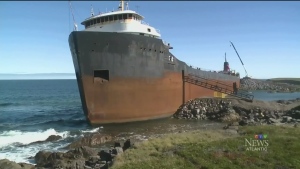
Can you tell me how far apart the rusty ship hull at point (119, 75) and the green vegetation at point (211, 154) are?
8392mm

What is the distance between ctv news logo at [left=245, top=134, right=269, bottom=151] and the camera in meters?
12.5

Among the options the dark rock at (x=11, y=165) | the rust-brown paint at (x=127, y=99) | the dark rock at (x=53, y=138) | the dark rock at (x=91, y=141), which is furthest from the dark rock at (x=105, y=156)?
the rust-brown paint at (x=127, y=99)

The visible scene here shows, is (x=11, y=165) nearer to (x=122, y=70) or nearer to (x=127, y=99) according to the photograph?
(x=127, y=99)

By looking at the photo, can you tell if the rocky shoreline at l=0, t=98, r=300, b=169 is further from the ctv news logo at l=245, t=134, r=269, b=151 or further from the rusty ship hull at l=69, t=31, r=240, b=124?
the rusty ship hull at l=69, t=31, r=240, b=124

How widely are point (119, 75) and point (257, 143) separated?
1242 centimetres

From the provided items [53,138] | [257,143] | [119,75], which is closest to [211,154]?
[257,143]

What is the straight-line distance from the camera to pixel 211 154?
1151 centimetres

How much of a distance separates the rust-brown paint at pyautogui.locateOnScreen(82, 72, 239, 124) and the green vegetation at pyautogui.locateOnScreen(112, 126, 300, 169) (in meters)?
8.26

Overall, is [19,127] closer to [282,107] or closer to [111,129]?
[111,129]

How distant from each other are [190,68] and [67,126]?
51.7 feet

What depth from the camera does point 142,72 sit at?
2348 centimetres

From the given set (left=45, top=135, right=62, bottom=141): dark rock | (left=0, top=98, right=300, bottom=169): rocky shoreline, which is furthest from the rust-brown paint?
(left=45, top=135, right=62, bottom=141): dark rock

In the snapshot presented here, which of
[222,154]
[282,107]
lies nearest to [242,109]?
[282,107]

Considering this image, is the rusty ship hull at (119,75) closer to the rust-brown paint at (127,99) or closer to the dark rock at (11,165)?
the rust-brown paint at (127,99)
